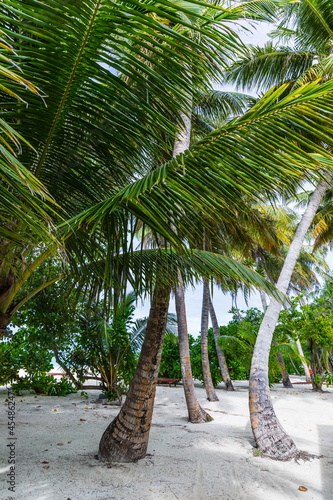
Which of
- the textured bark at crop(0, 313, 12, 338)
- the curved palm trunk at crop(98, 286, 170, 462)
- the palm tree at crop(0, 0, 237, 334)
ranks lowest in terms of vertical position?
the curved palm trunk at crop(98, 286, 170, 462)

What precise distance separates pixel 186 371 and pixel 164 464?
2.92 meters

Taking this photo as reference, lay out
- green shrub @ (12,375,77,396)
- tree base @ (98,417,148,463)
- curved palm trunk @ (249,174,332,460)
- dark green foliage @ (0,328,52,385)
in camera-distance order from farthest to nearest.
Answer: green shrub @ (12,375,77,396), dark green foliage @ (0,328,52,385), curved palm trunk @ (249,174,332,460), tree base @ (98,417,148,463)

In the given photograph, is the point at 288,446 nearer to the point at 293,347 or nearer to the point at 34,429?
the point at 34,429

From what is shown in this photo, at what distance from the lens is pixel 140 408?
13.6ft

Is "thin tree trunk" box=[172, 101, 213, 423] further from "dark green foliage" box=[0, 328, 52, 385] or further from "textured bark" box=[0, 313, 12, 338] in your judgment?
"textured bark" box=[0, 313, 12, 338]

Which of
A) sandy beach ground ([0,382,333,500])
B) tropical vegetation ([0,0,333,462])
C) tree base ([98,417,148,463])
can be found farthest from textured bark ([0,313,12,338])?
tree base ([98,417,148,463])

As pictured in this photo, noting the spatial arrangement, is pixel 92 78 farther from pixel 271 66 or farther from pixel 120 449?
pixel 271 66

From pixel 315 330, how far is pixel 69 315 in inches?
330

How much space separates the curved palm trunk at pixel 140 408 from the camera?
13.4 ft

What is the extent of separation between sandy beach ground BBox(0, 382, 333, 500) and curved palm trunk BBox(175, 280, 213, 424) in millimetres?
234

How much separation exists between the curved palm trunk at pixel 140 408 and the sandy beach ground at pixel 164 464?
16 cm

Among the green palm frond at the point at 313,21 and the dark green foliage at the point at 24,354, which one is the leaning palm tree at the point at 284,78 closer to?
the green palm frond at the point at 313,21

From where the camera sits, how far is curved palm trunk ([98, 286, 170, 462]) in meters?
4.08

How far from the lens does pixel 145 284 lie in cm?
376
